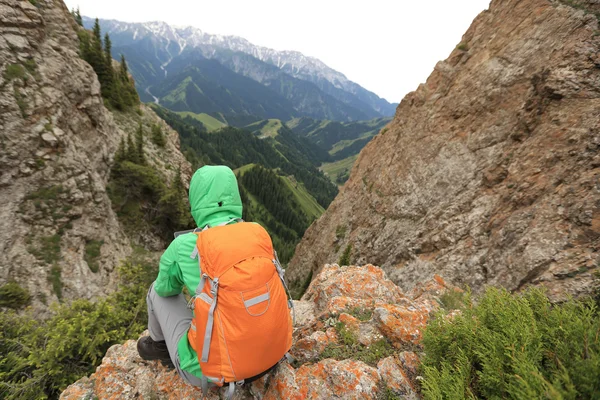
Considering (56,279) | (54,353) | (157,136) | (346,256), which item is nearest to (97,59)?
(157,136)

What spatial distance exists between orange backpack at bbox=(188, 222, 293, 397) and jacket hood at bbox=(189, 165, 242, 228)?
1.22 feet

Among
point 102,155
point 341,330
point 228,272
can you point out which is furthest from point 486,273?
point 102,155

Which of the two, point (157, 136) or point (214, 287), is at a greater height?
point (214, 287)

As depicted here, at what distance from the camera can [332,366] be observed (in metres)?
5.16

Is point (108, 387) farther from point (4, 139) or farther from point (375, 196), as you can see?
point (4, 139)

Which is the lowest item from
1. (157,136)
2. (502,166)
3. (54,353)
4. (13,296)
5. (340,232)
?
(13,296)

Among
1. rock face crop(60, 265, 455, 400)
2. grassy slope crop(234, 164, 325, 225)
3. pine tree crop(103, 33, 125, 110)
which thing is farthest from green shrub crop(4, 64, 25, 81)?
grassy slope crop(234, 164, 325, 225)

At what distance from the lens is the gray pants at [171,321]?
4773 mm

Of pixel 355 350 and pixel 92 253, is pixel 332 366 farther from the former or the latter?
pixel 92 253

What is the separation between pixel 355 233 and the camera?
23.3 metres

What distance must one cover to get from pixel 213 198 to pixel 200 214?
326 mm

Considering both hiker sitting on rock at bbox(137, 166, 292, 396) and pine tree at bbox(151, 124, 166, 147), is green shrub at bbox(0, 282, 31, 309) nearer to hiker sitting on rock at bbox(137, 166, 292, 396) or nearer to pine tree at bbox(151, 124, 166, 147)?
hiker sitting on rock at bbox(137, 166, 292, 396)

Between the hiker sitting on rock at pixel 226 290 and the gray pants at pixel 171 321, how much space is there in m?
0.27

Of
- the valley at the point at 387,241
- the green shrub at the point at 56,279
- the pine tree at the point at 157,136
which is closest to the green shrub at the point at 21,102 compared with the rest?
the valley at the point at 387,241
